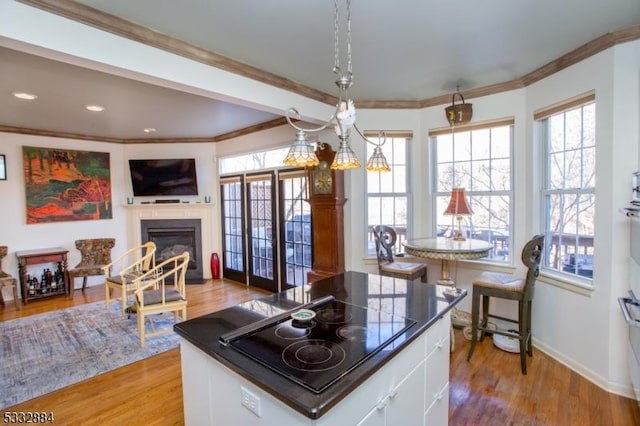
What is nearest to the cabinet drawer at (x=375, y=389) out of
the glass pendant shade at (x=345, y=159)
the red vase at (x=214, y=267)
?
the glass pendant shade at (x=345, y=159)

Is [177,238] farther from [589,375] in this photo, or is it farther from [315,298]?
[589,375]

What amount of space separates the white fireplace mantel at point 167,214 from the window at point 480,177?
157 inches

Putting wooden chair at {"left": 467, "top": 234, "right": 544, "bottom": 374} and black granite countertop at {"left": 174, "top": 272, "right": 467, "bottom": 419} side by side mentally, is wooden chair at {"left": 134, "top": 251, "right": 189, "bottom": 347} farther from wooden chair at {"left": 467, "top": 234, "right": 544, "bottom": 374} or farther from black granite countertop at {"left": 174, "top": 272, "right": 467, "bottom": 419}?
wooden chair at {"left": 467, "top": 234, "right": 544, "bottom": 374}

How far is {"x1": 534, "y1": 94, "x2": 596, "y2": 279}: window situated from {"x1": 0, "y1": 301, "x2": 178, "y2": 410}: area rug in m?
3.82

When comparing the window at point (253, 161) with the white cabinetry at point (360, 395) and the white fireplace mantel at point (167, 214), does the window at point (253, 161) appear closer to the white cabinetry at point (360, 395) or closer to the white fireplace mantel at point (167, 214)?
the white fireplace mantel at point (167, 214)

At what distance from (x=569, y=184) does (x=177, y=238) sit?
18.7 feet

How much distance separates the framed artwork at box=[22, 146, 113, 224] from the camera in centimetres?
498

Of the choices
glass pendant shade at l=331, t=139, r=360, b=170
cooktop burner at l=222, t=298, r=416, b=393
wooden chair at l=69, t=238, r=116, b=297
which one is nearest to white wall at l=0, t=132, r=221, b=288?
wooden chair at l=69, t=238, r=116, b=297

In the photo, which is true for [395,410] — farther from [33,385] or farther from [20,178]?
[20,178]

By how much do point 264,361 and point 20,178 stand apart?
227 inches

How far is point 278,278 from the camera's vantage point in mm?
4996

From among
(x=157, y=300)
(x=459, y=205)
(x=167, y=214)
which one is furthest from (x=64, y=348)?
(x=459, y=205)

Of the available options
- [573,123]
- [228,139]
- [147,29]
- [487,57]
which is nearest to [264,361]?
[147,29]

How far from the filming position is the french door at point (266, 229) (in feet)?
15.3
